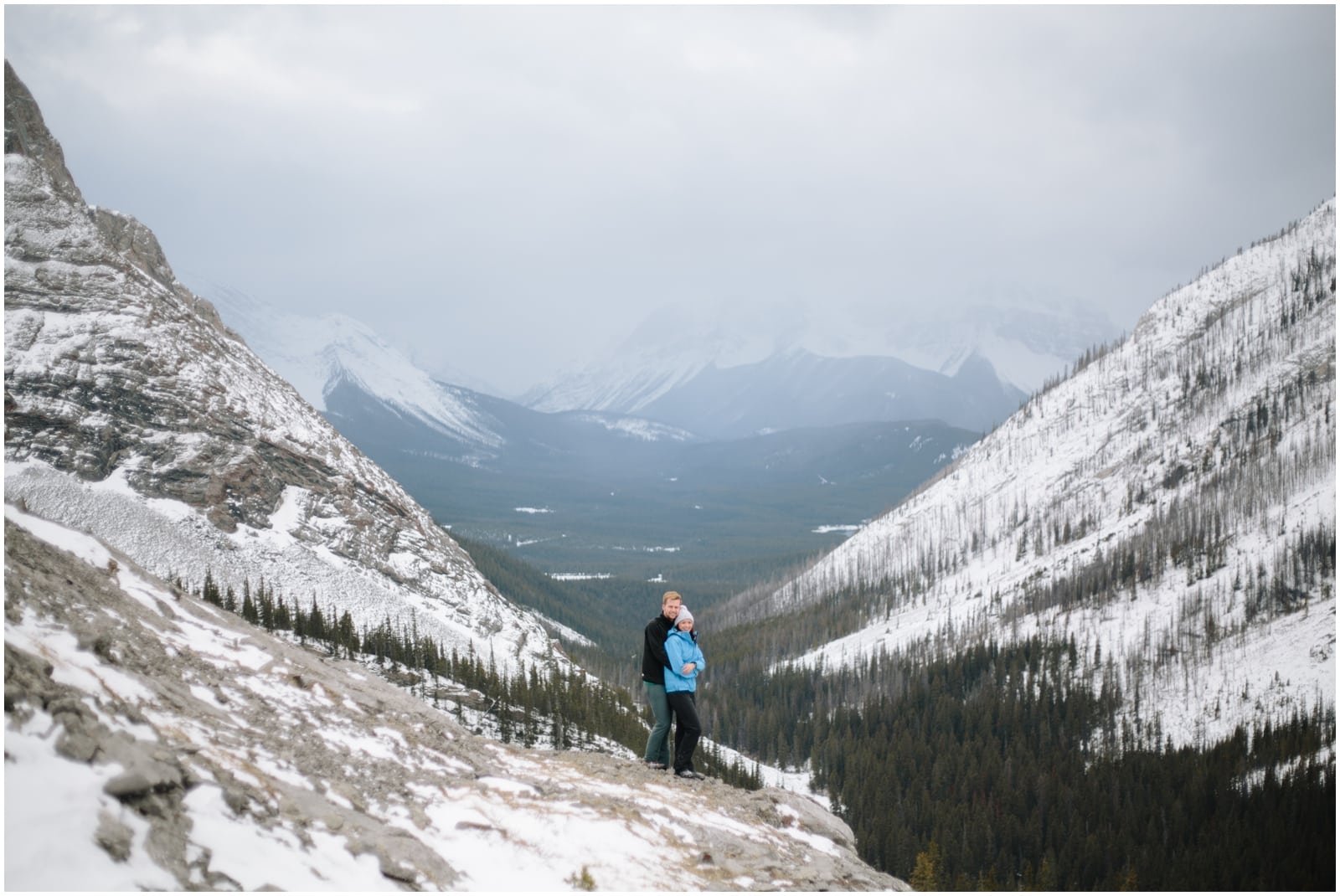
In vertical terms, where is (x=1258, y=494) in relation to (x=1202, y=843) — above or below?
above

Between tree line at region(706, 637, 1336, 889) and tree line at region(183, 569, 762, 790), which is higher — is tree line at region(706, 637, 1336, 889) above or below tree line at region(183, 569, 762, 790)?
below

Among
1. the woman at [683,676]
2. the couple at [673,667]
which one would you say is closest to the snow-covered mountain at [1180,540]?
the woman at [683,676]

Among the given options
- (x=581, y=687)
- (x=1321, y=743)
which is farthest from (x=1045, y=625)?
(x=581, y=687)

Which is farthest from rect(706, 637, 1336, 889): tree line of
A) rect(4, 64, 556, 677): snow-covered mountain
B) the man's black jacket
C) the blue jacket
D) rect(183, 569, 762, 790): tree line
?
the man's black jacket

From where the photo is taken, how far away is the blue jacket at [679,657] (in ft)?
66.3

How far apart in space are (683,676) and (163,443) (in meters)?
37.1

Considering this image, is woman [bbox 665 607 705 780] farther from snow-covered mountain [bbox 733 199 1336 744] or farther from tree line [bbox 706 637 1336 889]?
snow-covered mountain [bbox 733 199 1336 744]

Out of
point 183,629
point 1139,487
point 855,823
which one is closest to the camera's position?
point 183,629

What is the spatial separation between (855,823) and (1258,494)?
9446cm

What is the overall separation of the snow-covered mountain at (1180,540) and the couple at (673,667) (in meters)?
94.1

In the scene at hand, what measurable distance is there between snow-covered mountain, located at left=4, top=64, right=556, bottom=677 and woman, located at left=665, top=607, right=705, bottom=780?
3015 cm

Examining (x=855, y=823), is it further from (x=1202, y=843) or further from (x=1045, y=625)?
(x=1045, y=625)

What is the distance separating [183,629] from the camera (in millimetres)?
18719

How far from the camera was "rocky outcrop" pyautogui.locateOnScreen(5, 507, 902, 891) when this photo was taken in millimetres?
11008
